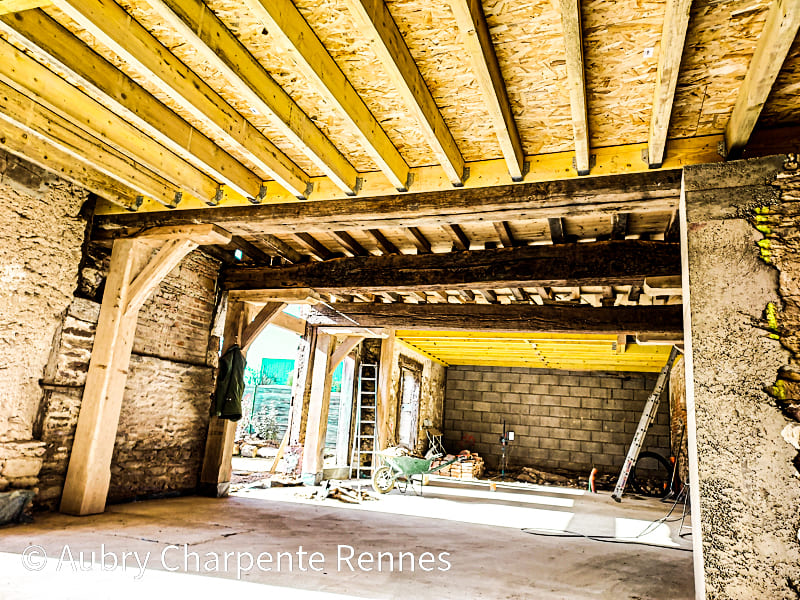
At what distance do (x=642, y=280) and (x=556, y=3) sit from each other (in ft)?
10.3

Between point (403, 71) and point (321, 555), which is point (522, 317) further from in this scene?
point (403, 71)

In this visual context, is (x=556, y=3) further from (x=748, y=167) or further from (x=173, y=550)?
(x=173, y=550)

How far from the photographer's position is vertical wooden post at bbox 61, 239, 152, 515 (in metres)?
4.36

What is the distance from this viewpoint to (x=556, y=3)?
2.18 m

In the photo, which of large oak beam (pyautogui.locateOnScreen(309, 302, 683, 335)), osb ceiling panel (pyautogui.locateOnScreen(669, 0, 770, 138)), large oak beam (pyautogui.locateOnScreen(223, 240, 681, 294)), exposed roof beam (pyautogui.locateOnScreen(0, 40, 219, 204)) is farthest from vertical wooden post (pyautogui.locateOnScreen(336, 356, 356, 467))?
osb ceiling panel (pyautogui.locateOnScreen(669, 0, 770, 138))

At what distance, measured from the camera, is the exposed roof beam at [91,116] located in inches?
117

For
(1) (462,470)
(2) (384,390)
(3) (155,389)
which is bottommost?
(1) (462,470)

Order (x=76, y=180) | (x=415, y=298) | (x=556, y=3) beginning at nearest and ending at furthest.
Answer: (x=556, y=3)
(x=76, y=180)
(x=415, y=298)

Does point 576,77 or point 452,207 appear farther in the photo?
point 452,207

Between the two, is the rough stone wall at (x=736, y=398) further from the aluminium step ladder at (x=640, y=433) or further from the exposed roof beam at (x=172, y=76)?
the aluminium step ladder at (x=640, y=433)

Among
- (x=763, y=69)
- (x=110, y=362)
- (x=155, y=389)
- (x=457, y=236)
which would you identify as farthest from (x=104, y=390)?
(x=763, y=69)

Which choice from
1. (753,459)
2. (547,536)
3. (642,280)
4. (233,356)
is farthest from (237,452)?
(753,459)

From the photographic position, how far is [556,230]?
15.5 feet

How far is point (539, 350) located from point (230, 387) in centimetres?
659
